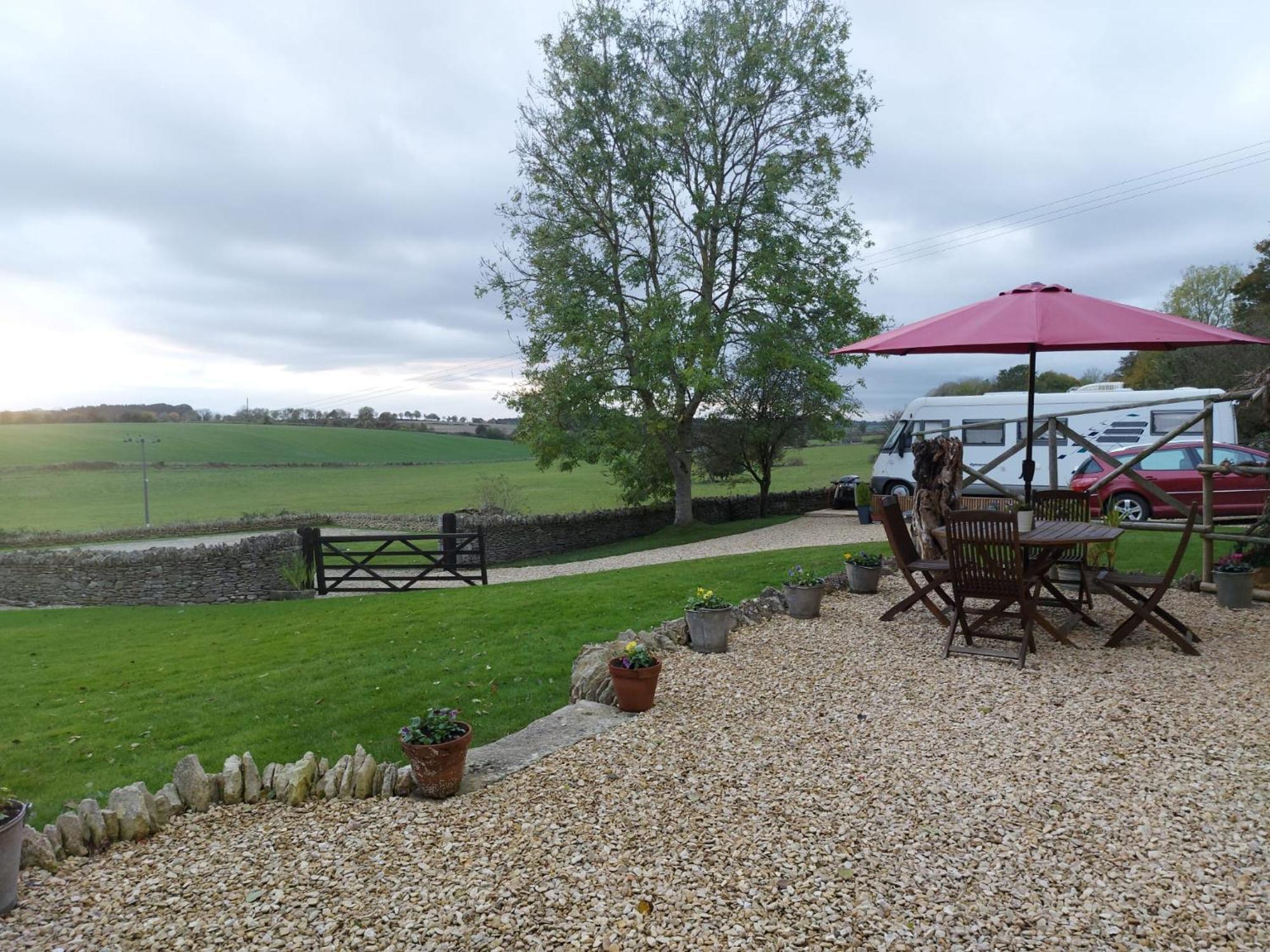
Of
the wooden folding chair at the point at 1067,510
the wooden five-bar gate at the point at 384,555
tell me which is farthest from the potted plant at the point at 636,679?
the wooden five-bar gate at the point at 384,555

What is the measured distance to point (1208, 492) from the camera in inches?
251

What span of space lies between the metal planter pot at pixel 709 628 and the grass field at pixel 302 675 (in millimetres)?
956

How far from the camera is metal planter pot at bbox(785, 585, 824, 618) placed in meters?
5.88

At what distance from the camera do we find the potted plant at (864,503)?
16.1 m

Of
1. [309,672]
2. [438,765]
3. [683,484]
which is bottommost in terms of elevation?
[309,672]

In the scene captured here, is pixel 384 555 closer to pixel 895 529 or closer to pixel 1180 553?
pixel 895 529

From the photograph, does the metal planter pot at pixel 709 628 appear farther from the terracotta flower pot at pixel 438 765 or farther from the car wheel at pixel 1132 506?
the car wheel at pixel 1132 506

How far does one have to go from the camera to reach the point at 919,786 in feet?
9.77

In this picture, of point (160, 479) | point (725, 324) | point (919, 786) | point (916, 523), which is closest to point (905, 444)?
point (725, 324)

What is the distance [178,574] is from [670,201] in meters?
13.6

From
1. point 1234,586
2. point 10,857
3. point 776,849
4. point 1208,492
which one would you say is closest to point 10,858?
point 10,857

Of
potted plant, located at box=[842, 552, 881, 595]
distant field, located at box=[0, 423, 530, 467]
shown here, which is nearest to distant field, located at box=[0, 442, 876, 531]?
distant field, located at box=[0, 423, 530, 467]

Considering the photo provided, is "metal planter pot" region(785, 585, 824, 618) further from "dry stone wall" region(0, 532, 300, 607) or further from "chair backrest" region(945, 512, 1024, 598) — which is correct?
"dry stone wall" region(0, 532, 300, 607)

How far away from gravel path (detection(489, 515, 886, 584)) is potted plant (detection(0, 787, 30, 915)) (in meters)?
10.6
